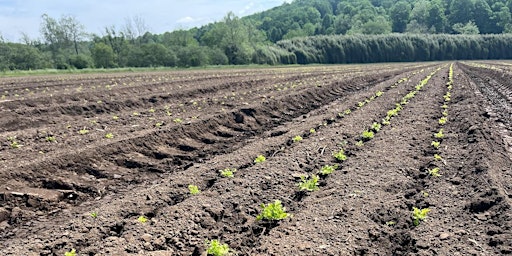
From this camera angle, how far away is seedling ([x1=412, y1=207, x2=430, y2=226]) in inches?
217

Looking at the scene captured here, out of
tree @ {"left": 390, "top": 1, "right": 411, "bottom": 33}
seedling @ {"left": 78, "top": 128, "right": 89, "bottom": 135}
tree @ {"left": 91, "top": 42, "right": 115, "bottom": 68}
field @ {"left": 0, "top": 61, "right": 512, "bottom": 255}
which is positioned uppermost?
tree @ {"left": 390, "top": 1, "right": 411, "bottom": 33}

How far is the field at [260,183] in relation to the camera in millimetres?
5242

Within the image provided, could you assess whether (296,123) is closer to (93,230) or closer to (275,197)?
(275,197)

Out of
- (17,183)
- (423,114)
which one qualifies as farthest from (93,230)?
(423,114)

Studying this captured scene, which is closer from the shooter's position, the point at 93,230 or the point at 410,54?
the point at 93,230

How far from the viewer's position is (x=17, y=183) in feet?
24.5

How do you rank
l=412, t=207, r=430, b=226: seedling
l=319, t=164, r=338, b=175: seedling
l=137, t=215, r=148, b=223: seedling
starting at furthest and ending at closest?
1. l=319, t=164, r=338, b=175: seedling
2. l=137, t=215, r=148, b=223: seedling
3. l=412, t=207, r=430, b=226: seedling

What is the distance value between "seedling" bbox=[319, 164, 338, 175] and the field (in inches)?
2.2

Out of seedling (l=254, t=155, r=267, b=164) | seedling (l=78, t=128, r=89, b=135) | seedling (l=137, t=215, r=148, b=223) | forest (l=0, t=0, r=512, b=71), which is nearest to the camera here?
seedling (l=137, t=215, r=148, b=223)

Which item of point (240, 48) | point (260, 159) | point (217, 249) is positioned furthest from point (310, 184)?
point (240, 48)

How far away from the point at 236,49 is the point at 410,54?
40.1 m

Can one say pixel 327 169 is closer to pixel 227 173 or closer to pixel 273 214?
pixel 227 173

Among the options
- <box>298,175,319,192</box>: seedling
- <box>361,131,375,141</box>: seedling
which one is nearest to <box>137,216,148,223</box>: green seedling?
<box>298,175,319,192</box>: seedling

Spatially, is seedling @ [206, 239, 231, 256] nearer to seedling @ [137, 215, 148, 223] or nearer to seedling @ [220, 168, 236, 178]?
seedling @ [137, 215, 148, 223]
